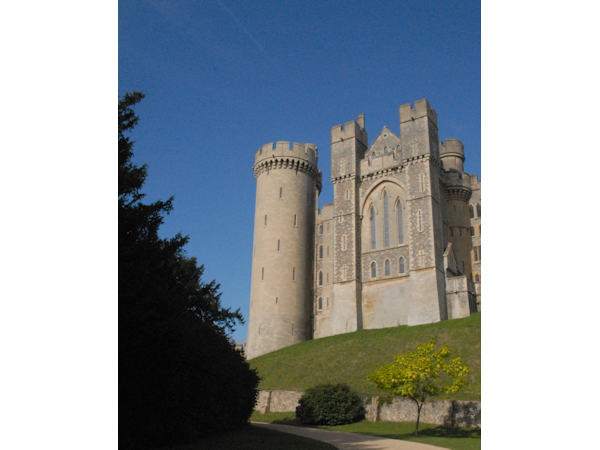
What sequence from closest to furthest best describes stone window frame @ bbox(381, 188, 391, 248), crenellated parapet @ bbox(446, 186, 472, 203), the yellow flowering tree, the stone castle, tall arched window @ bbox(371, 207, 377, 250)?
the yellow flowering tree, the stone castle, stone window frame @ bbox(381, 188, 391, 248), tall arched window @ bbox(371, 207, 377, 250), crenellated parapet @ bbox(446, 186, 472, 203)

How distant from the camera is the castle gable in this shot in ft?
154

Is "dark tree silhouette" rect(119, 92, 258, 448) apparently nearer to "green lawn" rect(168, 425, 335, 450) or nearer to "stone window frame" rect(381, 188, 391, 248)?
"green lawn" rect(168, 425, 335, 450)

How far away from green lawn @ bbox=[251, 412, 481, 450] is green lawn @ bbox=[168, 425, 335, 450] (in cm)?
401

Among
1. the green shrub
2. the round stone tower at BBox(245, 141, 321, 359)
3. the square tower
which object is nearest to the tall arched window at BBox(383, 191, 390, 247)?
the square tower

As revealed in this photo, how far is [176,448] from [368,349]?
24053mm

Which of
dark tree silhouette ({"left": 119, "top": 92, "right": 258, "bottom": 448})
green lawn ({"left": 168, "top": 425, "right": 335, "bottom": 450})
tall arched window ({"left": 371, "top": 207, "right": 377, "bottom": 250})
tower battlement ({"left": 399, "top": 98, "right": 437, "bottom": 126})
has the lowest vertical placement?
green lawn ({"left": 168, "top": 425, "right": 335, "bottom": 450})

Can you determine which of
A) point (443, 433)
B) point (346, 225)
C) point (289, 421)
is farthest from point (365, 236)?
point (443, 433)

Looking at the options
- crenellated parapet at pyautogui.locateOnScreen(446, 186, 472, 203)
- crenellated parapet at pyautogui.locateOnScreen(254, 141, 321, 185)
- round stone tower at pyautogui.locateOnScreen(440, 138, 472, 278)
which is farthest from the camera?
crenellated parapet at pyautogui.locateOnScreen(254, 141, 321, 185)

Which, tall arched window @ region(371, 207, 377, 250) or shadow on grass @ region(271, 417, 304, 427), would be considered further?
tall arched window @ region(371, 207, 377, 250)
